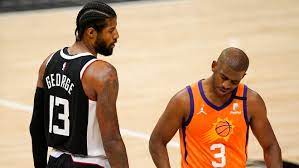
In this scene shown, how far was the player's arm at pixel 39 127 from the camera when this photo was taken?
4.59 m

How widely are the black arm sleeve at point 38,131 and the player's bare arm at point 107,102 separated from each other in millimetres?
473

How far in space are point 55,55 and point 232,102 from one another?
1.06 m

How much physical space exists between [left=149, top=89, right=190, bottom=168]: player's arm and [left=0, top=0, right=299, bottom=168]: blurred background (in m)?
2.35

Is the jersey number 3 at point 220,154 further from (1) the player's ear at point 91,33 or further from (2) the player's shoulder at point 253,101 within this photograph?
(1) the player's ear at point 91,33

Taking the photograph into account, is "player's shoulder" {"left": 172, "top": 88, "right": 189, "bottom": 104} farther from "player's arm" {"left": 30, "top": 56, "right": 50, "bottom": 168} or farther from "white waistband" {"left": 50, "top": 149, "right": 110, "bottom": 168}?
"player's arm" {"left": 30, "top": 56, "right": 50, "bottom": 168}

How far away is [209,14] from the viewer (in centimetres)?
1285

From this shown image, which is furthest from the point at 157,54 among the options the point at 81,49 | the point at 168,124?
the point at 81,49

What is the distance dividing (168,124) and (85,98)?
0.65m

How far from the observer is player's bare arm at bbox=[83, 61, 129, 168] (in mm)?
4156

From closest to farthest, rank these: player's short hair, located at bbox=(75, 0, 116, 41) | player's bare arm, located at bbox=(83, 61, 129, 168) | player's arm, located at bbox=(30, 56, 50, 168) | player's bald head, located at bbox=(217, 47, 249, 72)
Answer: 1. player's bare arm, located at bbox=(83, 61, 129, 168)
2. player's short hair, located at bbox=(75, 0, 116, 41)
3. player's bald head, located at bbox=(217, 47, 249, 72)
4. player's arm, located at bbox=(30, 56, 50, 168)

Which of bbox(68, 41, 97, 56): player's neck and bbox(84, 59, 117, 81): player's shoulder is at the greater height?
bbox(68, 41, 97, 56): player's neck

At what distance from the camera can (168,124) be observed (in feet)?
15.4

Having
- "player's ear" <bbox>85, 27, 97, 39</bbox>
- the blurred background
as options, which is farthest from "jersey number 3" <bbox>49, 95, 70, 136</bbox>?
the blurred background

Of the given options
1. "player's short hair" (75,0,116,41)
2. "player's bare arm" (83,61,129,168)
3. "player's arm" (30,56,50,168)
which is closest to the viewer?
"player's bare arm" (83,61,129,168)
